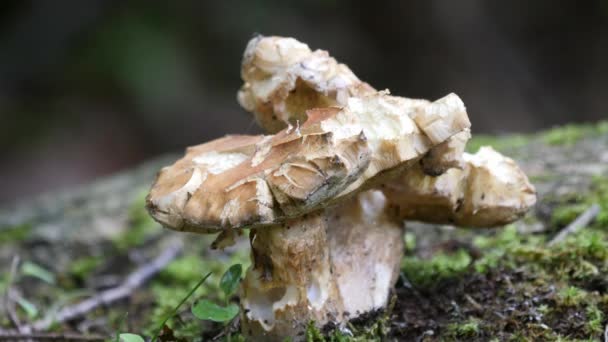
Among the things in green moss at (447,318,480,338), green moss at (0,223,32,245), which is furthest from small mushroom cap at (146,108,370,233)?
green moss at (0,223,32,245)

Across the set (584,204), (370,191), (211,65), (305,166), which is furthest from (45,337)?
(211,65)

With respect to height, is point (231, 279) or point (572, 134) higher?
point (231, 279)

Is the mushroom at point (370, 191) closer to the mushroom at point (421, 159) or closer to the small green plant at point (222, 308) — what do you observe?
the mushroom at point (421, 159)

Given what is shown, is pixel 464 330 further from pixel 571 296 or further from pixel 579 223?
pixel 579 223

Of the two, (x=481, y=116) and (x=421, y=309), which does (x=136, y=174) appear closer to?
(x=421, y=309)

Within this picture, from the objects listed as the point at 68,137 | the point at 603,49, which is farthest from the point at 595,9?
the point at 68,137

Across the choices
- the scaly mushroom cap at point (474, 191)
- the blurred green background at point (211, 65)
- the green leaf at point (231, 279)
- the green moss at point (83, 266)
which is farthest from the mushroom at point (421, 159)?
the blurred green background at point (211, 65)
